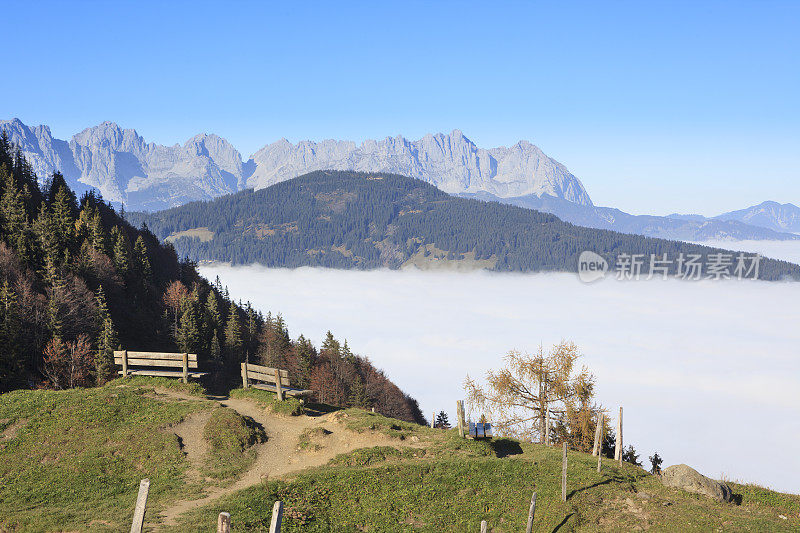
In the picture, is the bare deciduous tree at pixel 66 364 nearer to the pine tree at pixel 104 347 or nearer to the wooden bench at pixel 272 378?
the pine tree at pixel 104 347

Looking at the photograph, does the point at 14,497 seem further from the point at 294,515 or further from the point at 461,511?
the point at 461,511

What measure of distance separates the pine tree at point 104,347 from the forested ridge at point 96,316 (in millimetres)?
153

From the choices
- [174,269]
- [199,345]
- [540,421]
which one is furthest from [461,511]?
[174,269]

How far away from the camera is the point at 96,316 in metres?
64.8

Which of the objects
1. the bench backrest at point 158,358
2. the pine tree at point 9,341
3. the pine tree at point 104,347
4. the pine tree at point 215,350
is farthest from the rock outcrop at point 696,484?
the pine tree at point 215,350

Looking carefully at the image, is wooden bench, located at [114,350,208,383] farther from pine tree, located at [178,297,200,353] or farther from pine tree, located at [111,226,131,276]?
pine tree, located at [111,226,131,276]

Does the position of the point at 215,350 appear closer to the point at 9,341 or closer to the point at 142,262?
the point at 142,262

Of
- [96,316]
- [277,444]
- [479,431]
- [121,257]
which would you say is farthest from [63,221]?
[479,431]

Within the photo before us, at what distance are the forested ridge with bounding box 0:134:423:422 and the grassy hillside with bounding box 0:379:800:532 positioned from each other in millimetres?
16839

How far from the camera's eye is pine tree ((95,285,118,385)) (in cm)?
4991

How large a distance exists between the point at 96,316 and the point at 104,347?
6.76 metres

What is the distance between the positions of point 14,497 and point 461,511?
2123 centimetres

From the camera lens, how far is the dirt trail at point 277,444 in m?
27.5

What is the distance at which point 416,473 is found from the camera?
93.7 ft
